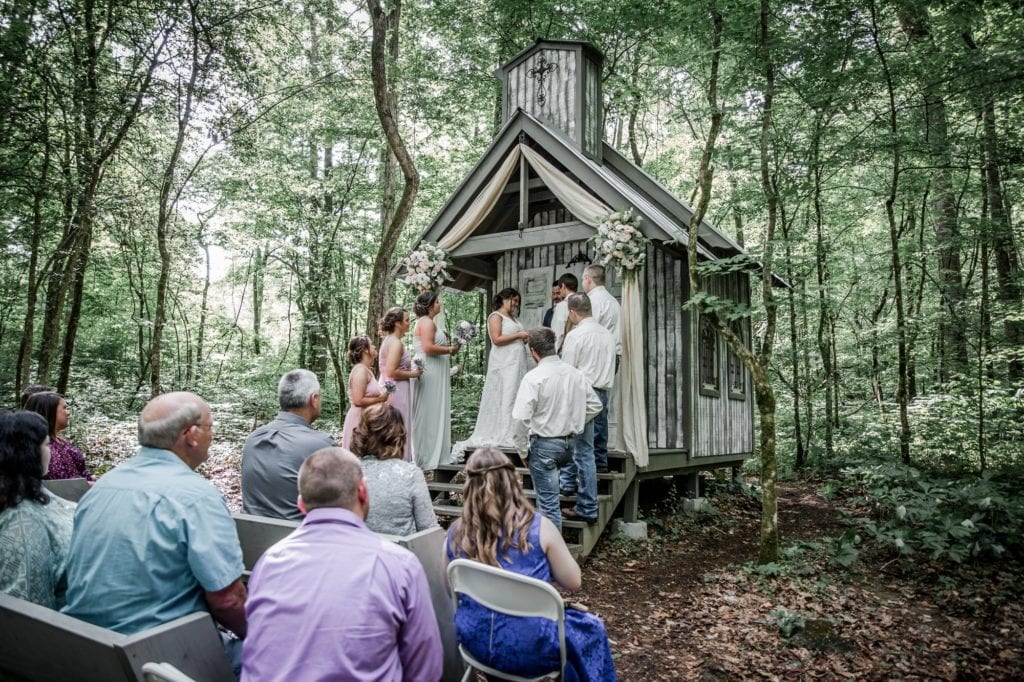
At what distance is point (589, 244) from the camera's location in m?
9.02

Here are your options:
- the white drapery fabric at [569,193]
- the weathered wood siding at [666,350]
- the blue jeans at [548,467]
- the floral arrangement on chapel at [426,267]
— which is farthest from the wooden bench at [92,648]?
the weathered wood siding at [666,350]

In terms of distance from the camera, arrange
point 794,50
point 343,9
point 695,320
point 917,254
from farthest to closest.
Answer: point 343,9
point 917,254
point 695,320
point 794,50

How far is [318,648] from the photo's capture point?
1773 mm

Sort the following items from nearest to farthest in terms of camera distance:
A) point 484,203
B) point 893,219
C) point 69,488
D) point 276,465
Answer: point 276,465, point 69,488, point 484,203, point 893,219

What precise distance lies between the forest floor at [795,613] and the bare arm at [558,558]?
6.15 feet

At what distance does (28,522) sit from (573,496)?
500 cm

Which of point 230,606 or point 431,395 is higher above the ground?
point 431,395

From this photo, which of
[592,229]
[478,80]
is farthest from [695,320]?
[478,80]

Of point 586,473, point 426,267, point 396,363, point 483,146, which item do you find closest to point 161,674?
point 586,473

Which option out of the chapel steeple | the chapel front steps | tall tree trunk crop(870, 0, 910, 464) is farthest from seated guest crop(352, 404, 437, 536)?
tall tree trunk crop(870, 0, 910, 464)

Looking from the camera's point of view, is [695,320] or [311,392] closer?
[311,392]

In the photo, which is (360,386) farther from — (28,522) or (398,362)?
(28,522)

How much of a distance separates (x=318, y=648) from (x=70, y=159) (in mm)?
10658

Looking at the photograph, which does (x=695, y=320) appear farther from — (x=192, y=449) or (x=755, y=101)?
(x=192, y=449)
